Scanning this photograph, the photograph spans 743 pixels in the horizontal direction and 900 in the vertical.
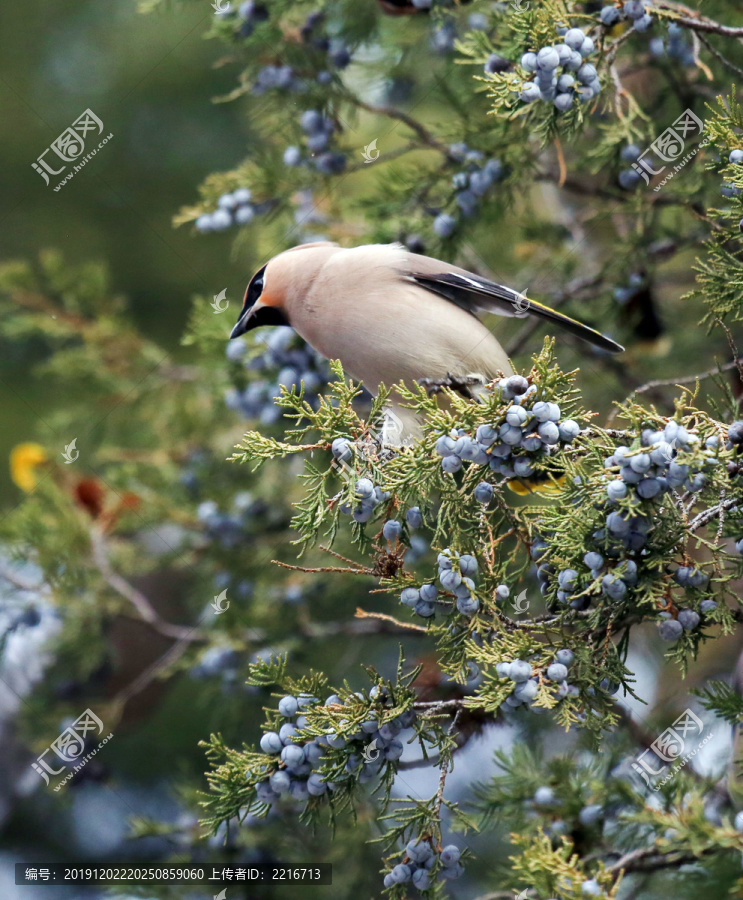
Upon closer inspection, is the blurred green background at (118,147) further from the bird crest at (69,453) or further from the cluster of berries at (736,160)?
the cluster of berries at (736,160)

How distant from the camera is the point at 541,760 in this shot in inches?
116

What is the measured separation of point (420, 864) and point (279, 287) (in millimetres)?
1685

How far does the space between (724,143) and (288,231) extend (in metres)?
1.84

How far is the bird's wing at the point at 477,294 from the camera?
244cm

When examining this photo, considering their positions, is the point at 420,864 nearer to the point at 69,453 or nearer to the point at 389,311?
the point at 389,311

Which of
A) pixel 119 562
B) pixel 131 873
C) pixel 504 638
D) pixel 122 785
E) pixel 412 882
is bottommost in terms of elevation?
pixel 122 785

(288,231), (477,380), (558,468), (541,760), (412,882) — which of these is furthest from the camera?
(288,231)

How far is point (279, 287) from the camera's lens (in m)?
2.75

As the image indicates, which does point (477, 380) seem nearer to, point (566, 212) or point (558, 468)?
point (558, 468)

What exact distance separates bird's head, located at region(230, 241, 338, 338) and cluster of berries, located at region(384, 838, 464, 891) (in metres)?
1.57

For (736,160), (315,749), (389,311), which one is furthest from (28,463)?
(736,160)

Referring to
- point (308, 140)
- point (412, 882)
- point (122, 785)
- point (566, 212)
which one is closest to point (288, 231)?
point (308, 140)

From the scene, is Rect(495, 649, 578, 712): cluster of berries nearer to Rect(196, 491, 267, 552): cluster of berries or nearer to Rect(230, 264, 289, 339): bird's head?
Rect(230, 264, 289, 339): bird's head

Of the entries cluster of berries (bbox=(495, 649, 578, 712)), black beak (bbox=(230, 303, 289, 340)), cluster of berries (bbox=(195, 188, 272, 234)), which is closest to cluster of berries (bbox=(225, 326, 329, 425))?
black beak (bbox=(230, 303, 289, 340))
